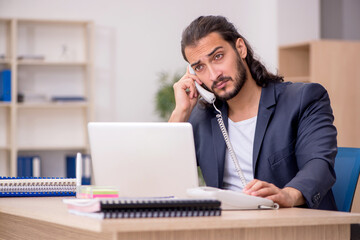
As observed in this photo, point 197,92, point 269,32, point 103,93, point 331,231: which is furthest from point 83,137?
point 331,231

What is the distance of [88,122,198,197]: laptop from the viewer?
1.88m

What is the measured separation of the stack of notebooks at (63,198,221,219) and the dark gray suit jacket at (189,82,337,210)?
2.19 ft

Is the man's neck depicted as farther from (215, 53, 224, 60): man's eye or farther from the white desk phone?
the white desk phone

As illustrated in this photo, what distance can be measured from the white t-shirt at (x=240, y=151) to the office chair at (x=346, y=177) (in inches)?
12.9

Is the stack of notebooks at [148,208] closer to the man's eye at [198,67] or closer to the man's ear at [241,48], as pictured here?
the man's eye at [198,67]

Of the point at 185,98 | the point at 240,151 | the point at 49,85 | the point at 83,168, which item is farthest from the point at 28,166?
the point at 240,151

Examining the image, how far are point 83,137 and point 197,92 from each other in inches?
151

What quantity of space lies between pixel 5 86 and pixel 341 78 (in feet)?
10.6

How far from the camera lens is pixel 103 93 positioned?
645 cm

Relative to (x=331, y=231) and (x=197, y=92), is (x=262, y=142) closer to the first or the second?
(x=197, y=92)

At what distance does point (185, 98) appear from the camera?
2.64m

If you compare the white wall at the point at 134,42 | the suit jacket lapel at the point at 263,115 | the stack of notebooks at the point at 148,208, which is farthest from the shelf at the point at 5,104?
the stack of notebooks at the point at 148,208

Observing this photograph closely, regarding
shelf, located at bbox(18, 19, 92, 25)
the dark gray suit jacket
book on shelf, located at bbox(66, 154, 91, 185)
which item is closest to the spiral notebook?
the dark gray suit jacket

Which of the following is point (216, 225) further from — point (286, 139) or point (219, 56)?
point (219, 56)
